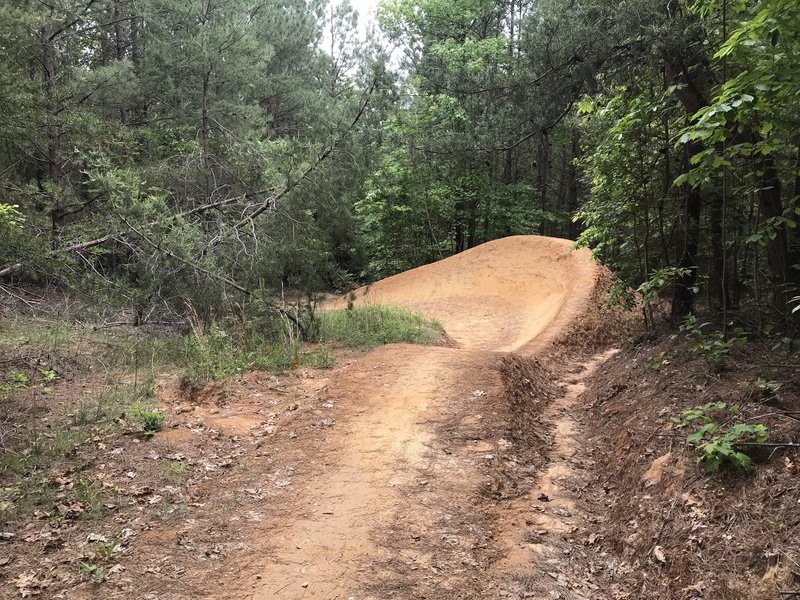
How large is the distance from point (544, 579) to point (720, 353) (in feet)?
9.11

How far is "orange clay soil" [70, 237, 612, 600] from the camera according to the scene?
3.32 m

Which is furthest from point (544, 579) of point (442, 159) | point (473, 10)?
point (473, 10)

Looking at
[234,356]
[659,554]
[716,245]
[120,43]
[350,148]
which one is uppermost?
[120,43]

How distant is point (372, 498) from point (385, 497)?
0.11 metres

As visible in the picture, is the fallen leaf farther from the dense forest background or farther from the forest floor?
the dense forest background

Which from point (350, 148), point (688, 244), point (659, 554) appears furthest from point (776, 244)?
point (350, 148)

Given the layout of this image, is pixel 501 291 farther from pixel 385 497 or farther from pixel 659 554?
pixel 659 554

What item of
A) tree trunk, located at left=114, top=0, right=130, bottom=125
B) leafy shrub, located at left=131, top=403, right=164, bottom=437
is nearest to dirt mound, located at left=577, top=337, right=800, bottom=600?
leafy shrub, located at left=131, top=403, right=164, bottom=437

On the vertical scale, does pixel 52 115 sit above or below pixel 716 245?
above

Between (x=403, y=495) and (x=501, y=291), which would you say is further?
(x=501, y=291)

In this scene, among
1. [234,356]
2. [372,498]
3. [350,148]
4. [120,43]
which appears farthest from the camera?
[120,43]

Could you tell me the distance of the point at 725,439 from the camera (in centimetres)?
342

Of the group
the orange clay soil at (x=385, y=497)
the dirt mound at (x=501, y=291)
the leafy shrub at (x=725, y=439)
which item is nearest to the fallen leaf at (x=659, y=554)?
the orange clay soil at (x=385, y=497)

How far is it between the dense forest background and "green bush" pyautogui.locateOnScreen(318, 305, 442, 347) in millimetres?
826
